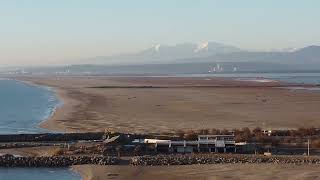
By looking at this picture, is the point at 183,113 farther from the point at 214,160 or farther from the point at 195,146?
the point at 214,160

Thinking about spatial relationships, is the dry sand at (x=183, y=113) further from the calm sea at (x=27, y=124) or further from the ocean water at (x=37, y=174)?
the ocean water at (x=37, y=174)

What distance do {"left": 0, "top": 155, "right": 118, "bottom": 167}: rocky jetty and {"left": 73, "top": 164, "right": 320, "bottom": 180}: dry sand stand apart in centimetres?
109

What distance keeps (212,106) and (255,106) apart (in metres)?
4.26

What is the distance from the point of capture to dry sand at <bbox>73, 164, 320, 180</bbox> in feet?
87.5

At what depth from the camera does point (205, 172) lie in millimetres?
27703

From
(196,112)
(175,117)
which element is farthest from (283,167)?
(196,112)

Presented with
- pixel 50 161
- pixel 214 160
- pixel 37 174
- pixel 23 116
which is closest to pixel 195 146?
pixel 214 160

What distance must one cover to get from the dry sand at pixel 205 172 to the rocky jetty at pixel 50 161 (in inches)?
43.0

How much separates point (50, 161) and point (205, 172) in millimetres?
7780

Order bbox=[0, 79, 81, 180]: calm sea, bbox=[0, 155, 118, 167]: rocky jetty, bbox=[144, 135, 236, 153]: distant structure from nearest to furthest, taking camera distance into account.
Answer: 1. bbox=[0, 79, 81, 180]: calm sea
2. bbox=[0, 155, 118, 167]: rocky jetty
3. bbox=[144, 135, 236, 153]: distant structure

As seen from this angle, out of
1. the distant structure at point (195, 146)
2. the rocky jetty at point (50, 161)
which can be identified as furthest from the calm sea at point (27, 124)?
the distant structure at point (195, 146)

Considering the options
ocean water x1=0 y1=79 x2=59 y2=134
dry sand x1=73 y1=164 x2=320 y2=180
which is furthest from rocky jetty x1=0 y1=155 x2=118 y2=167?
ocean water x1=0 y1=79 x2=59 y2=134

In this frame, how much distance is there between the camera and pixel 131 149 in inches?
1320

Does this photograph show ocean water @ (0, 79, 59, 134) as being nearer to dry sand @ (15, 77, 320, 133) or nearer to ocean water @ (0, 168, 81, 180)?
dry sand @ (15, 77, 320, 133)
